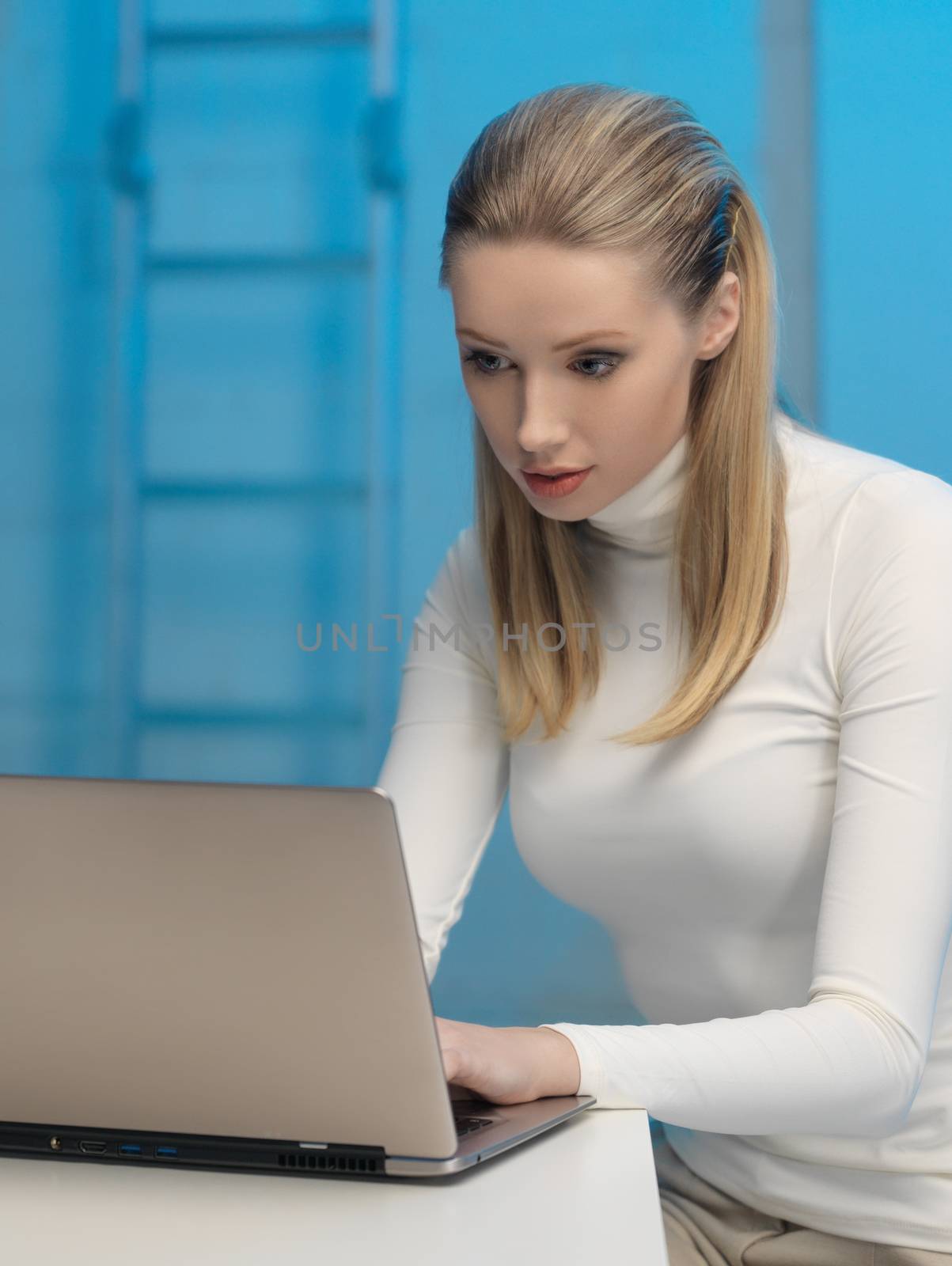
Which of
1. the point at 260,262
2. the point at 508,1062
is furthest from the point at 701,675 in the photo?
the point at 260,262

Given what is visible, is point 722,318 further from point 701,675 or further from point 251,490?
point 251,490

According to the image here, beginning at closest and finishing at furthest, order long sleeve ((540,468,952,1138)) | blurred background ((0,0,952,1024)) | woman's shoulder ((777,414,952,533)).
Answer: long sleeve ((540,468,952,1138)) < woman's shoulder ((777,414,952,533)) < blurred background ((0,0,952,1024))

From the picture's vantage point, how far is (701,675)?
1.31 meters

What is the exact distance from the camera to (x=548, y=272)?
1.21m

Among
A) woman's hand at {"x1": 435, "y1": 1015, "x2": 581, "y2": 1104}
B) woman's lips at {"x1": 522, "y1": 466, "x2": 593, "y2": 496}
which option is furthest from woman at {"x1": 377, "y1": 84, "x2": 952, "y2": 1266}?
woman's hand at {"x1": 435, "y1": 1015, "x2": 581, "y2": 1104}

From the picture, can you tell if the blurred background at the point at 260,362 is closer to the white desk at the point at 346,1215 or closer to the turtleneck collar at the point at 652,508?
the turtleneck collar at the point at 652,508

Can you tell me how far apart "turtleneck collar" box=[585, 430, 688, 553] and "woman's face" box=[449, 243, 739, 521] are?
0.06 m

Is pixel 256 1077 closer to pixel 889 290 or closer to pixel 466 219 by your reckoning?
pixel 466 219

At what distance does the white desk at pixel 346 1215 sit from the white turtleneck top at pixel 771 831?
0.47 ft

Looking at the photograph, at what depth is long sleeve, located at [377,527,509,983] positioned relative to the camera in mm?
1443

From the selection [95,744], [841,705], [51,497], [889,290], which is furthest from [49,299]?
[841,705]

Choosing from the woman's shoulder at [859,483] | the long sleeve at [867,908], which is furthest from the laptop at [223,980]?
the woman's shoulder at [859,483]

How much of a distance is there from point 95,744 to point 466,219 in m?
1.60

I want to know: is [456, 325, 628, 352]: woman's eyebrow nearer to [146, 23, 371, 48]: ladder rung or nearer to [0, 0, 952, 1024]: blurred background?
[0, 0, 952, 1024]: blurred background
